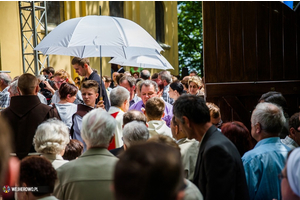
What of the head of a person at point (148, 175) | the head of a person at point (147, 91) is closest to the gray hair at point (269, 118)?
the head of a person at point (148, 175)

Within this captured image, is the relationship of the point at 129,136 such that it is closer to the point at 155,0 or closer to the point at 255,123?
the point at 255,123

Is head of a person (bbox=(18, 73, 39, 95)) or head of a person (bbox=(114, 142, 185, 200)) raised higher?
head of a person (bbox=(18, 73, 39, 95))

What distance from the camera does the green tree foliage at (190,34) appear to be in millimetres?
33188

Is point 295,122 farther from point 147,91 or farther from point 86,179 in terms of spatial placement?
point 147,91

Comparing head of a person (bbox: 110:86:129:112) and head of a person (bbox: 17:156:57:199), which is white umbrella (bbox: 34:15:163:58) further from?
head of a person (bbox: 17:156:57:199)

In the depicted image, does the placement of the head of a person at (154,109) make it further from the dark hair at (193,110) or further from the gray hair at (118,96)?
the dark hair at (193,110)

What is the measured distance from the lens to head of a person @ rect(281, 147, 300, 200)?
184 centimetres

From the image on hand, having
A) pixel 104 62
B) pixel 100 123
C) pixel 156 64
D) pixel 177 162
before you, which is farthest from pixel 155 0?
pixel 177 162

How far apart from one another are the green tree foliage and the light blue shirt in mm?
29715

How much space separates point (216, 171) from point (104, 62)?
1649cm

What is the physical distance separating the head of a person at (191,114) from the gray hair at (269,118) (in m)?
0.65

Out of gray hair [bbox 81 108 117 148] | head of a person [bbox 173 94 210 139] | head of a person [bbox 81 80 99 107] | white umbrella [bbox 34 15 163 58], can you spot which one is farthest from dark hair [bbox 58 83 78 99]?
head of a person [bbox 173 94 210 139]

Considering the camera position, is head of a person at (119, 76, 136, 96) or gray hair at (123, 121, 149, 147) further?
head of a person at (119, 76, 136, 96)

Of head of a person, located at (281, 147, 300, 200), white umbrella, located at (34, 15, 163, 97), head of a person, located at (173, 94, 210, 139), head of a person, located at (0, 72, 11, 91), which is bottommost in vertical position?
head of a person, located at (281, 147, 300, 200)
